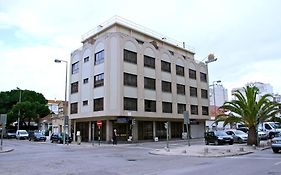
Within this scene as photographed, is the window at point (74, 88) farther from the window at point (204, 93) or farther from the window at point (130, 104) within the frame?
the window at point (204, 93)

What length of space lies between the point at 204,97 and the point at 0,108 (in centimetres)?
5015

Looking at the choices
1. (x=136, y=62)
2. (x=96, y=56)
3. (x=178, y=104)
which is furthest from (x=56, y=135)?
(x=178, y=104)

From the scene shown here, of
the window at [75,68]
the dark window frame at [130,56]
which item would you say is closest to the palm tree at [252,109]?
the dark window frame at [130,56]

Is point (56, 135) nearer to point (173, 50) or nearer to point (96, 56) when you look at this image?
point (96, 56)

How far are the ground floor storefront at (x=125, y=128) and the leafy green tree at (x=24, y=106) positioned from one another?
962 inches

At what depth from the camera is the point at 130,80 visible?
42375 mm

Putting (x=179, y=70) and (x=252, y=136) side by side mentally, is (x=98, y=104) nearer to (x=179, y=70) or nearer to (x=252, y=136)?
(x=179, y=70)

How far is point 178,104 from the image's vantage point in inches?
1999

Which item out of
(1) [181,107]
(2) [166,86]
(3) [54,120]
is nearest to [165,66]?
(2) [166,86]

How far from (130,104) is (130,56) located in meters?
6.57

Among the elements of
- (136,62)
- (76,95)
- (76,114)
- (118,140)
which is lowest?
(118,140)

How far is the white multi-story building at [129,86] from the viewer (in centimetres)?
4119

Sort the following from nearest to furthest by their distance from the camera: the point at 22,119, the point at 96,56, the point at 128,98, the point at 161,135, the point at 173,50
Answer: the point at 128,98
the point at 96,56
the point at 161,135
the point at 173,50
the point at 22,119

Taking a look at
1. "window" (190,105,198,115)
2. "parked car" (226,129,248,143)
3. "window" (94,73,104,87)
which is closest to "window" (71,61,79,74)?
"window" (94,73,104,87)
